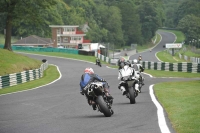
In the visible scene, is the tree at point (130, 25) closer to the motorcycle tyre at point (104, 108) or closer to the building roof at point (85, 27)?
the building roof at point (85, 27)

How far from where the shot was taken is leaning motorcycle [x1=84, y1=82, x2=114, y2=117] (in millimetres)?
13195

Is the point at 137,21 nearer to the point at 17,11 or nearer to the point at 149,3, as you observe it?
the point at 149,3

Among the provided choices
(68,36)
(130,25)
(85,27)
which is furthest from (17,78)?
(130,25)

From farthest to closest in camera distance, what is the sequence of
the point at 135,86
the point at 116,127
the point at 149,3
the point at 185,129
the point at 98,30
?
the point at 149,3, the point at 98,30, the point at 135,86, the point at 116,127, the point at 185,129

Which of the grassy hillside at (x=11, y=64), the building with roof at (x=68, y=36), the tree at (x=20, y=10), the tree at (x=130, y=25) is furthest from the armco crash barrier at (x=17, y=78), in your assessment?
the tree at (x=130, y=25)

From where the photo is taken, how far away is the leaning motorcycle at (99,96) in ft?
43.3

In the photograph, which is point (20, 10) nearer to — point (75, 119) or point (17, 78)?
point (17, 78)

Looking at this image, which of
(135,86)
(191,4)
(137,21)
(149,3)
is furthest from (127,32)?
(135,86)

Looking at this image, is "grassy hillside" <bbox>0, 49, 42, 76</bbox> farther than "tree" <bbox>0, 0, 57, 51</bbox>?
No

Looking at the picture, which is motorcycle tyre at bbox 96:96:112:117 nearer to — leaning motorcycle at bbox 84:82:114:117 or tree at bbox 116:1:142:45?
leaning motorcycle at bbox 84:82:114:117

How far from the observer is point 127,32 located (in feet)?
567

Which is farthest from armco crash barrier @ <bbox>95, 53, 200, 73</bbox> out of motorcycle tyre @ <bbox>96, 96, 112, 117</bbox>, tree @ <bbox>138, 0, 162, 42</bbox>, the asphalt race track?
tree @ <bbox>138, 0, 162, 42</bbox>

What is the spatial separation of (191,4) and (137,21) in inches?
1237

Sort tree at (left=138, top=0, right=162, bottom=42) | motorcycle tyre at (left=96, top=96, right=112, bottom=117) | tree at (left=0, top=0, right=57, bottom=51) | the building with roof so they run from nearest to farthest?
motorcycle tyre at (left=96, top=96, right=112, bottom=117)
tree at (left=0, top=0, right=57, bottom=51)
the building with roof
tree at (left=138, top=0, right=162, bottom=42)
